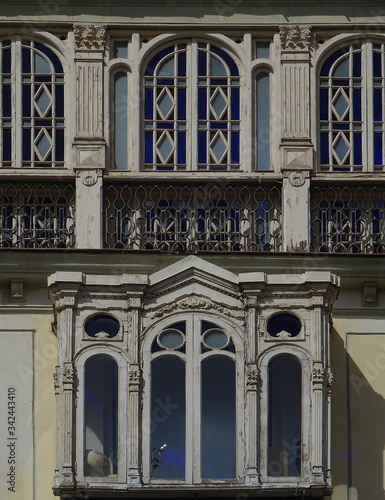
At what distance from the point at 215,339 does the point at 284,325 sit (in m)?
0.91

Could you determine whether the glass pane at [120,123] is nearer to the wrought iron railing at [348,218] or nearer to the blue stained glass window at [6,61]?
the blue stained glass window at [6,61]

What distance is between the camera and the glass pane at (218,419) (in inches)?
1299

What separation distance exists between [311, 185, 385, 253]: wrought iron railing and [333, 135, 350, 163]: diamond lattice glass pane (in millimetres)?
523

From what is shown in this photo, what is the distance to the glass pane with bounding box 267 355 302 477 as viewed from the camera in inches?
1302

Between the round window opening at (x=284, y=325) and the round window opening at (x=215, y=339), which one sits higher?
the round window opening at (x=284, y=325)

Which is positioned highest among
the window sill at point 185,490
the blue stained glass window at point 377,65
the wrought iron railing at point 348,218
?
the blue stained glass window at point 377,65

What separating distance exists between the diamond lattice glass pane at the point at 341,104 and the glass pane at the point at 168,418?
4.58 meters

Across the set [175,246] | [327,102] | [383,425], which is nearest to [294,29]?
[327,102]

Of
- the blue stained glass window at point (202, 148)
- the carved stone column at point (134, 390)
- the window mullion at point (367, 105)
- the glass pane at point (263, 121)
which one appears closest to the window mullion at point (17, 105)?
the blue stained glass window at point (202, 148)

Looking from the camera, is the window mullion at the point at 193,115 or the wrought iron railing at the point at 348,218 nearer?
the wrought iron railing at the point at 348,218

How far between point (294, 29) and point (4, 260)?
514cm

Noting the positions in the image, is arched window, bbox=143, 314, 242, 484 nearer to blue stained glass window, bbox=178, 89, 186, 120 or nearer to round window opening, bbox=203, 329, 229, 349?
round window opening, bbox=203, 329, 229, 349

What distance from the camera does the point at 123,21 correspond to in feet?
117

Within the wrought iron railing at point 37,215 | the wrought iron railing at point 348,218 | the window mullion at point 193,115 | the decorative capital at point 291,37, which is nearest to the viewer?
the wrought iron railing at point 37,215
